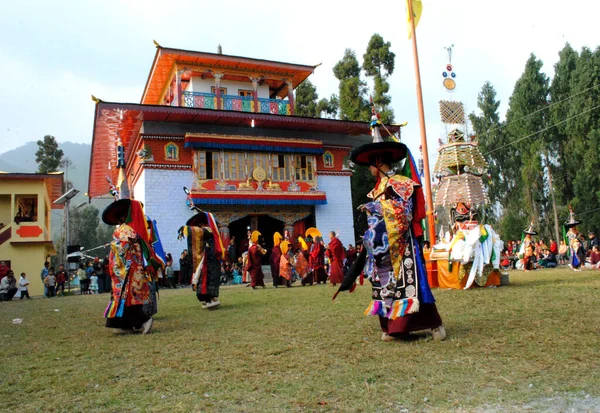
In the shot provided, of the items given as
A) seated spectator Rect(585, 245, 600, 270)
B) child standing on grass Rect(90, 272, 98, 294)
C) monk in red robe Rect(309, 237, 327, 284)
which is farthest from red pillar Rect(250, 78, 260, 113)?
seated spectator Rect(585, 245, 600, 270)

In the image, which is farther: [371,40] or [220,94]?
[371,40]

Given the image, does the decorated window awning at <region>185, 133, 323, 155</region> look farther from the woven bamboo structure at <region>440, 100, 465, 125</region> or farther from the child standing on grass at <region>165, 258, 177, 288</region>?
the woven bamboo structure at <region>440, 100, 465, 125</region>

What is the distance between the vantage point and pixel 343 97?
31.5 meters

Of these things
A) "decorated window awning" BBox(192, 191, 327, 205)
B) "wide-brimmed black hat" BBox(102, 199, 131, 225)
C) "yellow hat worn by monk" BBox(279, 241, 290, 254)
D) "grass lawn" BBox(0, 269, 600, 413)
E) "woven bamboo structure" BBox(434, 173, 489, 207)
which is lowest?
"grass lawn" BBox(0, 269, 600, 413)

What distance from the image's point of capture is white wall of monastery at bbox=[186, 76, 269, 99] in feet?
79.4

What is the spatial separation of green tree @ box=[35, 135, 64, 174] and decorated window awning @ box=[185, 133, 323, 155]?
28.9m

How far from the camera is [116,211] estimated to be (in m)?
7.04

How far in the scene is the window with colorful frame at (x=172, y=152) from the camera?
2238cm

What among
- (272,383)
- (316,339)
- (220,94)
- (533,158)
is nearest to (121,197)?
(316,339)

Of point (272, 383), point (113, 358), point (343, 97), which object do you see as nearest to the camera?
point (272, 383)

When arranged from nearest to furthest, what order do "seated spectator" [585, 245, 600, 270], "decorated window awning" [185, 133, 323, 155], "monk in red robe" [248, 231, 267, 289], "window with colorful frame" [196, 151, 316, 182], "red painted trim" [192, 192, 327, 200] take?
"monk in red robe" [248, 231, 267, 289] < "seated spectator" [585, 245, 600, 270] < "red painted trim" [192, 192, 327, 200] < "decorated window awning" [185, 133, 323, 155] < "window with colorful frame" [196, 151, 316, 182]

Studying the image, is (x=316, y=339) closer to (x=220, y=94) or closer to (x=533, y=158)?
(x=220, y=94)

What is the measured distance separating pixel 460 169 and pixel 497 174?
90.9ft

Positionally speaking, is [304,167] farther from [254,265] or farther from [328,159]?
[254,265]
